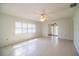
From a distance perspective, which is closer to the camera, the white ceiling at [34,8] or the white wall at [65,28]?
the white ceiling at [34,8]

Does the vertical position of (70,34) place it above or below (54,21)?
below

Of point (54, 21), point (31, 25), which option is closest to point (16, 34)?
point (31, 25)

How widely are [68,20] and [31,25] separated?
12.1 ft

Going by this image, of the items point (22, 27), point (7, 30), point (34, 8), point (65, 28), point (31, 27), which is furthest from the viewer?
point (31, 27)

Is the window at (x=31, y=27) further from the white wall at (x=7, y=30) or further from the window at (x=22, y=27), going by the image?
the white wall at (x=7, y=30)

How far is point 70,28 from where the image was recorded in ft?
27.5

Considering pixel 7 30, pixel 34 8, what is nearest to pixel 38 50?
pixel 34 8

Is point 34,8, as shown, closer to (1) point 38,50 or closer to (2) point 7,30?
(1) point 38,50

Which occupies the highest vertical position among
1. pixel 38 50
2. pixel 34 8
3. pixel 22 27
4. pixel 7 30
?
pixel 34 8

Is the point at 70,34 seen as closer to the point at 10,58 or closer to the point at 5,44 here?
the point at 5,44

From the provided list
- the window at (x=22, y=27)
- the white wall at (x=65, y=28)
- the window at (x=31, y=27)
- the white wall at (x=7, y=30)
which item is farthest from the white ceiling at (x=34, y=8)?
the window at (x=31, y=27)

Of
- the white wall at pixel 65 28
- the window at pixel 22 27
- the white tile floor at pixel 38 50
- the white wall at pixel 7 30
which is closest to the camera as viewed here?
the white tile floor at pixel 38 50

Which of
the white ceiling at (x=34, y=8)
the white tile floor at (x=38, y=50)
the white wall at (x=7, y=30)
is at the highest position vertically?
the white ceiling at (x=34, y=8)

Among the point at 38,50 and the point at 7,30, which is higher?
the point at 7,30
